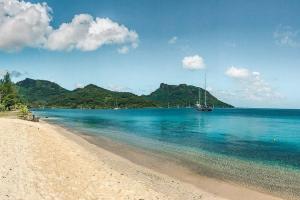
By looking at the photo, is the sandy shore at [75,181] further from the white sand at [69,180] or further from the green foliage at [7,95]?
the green foliage at [7,95]

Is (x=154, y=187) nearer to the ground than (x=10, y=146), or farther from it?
nearer to the ground

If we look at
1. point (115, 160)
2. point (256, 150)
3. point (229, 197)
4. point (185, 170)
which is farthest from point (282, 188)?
point (256, 150)

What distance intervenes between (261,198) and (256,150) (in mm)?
28351

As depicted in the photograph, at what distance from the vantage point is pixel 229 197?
81.5 ft

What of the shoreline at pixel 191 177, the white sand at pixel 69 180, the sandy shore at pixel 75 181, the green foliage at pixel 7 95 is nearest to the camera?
the white sand at pixel 69 180

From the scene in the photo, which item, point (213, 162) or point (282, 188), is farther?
point (213, 162)

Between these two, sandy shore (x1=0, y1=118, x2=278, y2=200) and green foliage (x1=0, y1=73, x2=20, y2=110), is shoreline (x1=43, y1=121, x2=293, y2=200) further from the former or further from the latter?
green foliage (x1=0, y1=73, x2=20, y2=110)

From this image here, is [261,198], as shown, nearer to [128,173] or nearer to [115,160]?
[128,173]

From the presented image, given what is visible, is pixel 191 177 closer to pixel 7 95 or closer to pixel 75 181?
pixel 75 181

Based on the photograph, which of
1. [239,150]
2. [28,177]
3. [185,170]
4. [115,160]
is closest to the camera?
[28,177]

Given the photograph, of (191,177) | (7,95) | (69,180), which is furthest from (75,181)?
(7,95)

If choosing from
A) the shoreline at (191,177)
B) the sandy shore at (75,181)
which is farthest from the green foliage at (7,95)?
the sandy shore at (75,181)

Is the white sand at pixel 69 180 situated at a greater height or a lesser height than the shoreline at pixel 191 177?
greater

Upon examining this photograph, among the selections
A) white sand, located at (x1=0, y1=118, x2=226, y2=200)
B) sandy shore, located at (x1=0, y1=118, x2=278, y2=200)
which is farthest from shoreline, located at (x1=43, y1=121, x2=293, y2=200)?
white sand, located at (x1=0, y1=118, x2=226, y2=200)
